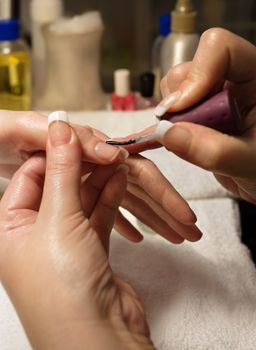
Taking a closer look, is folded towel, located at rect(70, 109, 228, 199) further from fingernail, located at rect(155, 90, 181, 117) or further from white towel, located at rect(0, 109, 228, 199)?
fingernail, located at rect(155, 90, 181, 117)

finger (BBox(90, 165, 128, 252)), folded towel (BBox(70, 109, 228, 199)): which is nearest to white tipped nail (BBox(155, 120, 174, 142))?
finger (BBox(90, 165, 128, 252))

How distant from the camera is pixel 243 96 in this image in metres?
0.57

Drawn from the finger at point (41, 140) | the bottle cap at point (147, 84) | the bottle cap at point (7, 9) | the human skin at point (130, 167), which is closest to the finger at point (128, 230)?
the human skin at point (130, 167)

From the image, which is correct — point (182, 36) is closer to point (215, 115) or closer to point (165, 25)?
point (165, 25)

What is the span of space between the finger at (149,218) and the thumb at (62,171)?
18 cm

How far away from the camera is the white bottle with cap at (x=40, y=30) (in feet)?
3.26

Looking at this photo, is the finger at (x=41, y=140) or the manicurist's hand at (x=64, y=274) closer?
the manicurist's hand at (x=64, y=274)

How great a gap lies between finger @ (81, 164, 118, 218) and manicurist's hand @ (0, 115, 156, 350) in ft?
0.22

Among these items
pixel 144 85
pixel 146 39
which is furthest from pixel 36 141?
pixel 146 39

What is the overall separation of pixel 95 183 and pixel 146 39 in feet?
2.20

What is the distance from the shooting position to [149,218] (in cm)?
68

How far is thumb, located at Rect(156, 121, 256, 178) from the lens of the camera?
1.56ft

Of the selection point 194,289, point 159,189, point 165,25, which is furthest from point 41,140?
point 165,25

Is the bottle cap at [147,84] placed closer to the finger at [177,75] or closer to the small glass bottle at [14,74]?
the small glass bottle at [14,74]
